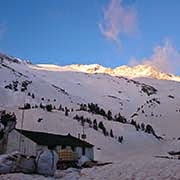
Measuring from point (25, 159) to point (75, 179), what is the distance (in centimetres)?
375

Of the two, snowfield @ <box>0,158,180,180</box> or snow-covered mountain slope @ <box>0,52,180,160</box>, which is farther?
snow-covered mountain slope @ <box>0,52,180,160</box>

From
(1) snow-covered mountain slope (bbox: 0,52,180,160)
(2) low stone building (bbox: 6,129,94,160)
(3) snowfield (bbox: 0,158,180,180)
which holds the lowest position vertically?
(3) snowfield (bbox: 0,158,180,180)

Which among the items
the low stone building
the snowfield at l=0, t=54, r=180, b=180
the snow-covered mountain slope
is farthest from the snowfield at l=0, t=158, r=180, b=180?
the snow-covered mountain slope

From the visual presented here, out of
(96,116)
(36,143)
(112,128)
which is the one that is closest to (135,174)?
(36,143)

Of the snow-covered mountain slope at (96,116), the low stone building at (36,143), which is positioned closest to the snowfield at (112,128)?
the snow-covered mountain slope at (96,116)

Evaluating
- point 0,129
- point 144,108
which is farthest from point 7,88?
point 0,129

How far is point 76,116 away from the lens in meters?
95.8

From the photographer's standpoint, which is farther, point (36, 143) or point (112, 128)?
point (112, 128)

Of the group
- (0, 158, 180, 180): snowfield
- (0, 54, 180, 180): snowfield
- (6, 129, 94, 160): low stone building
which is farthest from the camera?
(6, 129, 94, 160): low stone building

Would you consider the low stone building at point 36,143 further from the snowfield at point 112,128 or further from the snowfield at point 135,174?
the snowfield at point 135,174

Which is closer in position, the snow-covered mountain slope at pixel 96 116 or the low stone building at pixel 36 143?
the low stone building at pixel 36 143

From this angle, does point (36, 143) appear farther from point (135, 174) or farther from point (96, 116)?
point (96, 116)

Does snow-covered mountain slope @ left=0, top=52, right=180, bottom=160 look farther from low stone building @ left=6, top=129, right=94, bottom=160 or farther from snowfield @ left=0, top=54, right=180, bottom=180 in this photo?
low stone building @ left=6, top=129, right=94, bottom=160

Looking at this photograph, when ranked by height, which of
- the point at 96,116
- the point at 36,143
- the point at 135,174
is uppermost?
the point at 96,116
